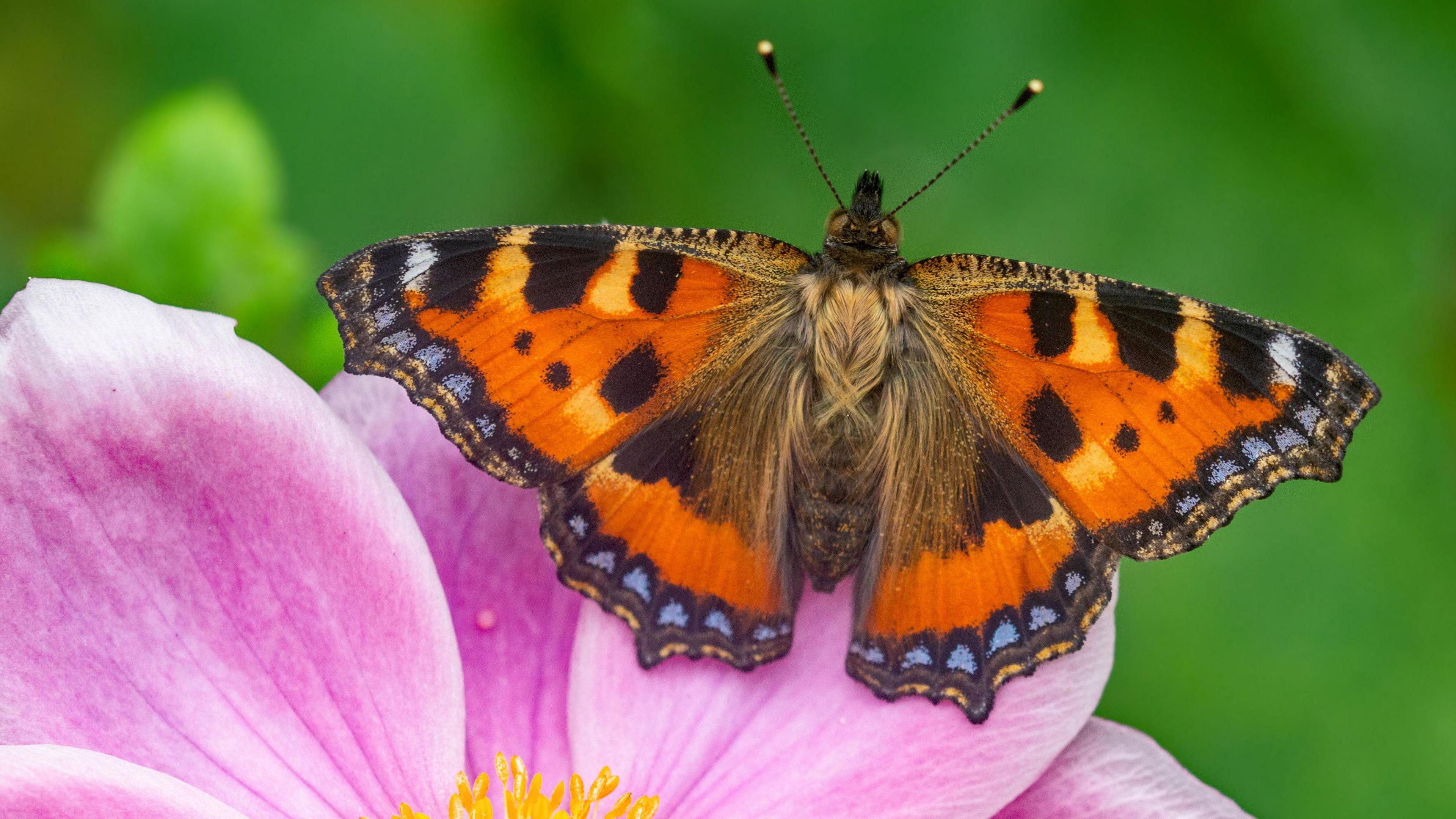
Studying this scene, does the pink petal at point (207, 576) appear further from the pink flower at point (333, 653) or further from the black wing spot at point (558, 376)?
the black wing spot at point (558, 376)

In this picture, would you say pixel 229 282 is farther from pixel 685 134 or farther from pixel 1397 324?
pixel 1397 324

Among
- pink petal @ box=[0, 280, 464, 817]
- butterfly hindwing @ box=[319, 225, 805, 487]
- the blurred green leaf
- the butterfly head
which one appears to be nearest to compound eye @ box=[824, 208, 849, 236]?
the butterfly head

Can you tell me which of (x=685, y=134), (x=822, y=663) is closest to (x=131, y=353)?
(x=822, y=663)

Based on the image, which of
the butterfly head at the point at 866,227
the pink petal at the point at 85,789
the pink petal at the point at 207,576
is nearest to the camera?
the pink petal at the point at 85,789

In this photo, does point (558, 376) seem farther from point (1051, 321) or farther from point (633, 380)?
point (1051, 321)

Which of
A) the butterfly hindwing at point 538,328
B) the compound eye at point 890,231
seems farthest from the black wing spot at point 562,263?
the compound eye at point 890,231

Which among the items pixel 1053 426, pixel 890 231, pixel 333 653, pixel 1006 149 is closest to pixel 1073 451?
pixel 1053 426
